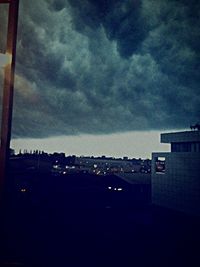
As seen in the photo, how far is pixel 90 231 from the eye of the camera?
909 inches

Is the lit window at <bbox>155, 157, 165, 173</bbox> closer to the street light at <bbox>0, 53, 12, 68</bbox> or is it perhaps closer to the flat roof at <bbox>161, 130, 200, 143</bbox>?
the flat roof at <bbox>161, 130, 200, 143</bbox>

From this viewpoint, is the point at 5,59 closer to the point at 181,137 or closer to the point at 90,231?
the point at 90,231

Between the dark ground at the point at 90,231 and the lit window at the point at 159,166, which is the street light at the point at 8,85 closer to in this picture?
the dark ground at the point at 90,231

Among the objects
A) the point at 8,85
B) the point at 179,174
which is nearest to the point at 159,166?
the point at 179,174

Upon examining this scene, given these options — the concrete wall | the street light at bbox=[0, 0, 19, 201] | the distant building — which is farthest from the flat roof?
the street light at bbox=[0, 0, 19, 201]

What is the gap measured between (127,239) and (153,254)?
13.9 feet

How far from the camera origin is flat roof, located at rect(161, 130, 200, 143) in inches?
1091

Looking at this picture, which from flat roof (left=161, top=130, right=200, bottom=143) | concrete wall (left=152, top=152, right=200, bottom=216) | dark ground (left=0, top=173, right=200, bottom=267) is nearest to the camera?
dark ground (left=0, top=173, right=200, bottom=267)

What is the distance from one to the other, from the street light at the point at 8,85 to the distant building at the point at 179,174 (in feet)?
85.1

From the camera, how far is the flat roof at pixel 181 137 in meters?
27.7

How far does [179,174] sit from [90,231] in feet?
42.3

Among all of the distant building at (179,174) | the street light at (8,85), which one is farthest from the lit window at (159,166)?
the street light at (8,85)

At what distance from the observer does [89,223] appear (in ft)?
86.8

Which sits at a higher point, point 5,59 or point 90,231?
point 5,59
